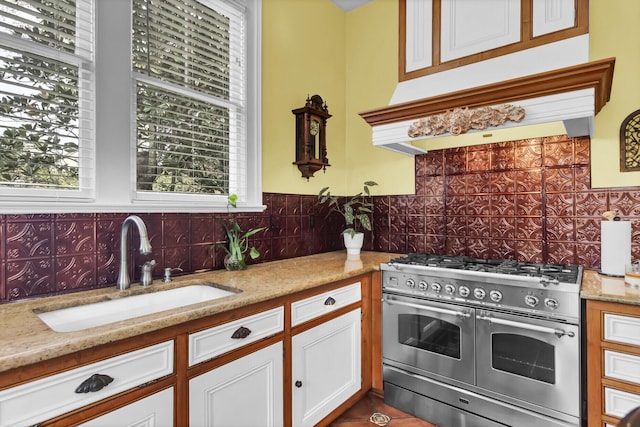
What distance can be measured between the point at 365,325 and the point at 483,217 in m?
1.22

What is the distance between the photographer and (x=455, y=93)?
6.47 ft

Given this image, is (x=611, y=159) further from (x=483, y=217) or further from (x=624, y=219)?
(x=483, y=217)

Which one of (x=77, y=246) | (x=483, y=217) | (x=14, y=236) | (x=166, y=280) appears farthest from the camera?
(x=483, y=217)

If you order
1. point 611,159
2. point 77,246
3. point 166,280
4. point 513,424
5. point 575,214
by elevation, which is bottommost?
point 513,424

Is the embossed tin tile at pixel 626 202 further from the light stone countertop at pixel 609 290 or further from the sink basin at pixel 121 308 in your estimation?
the sink basin at pixel 121 308

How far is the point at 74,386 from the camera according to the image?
1.03 m

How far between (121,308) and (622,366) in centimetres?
235

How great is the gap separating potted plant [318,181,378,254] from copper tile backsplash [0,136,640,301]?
11 centimetres

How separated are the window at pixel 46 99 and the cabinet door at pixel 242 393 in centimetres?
109

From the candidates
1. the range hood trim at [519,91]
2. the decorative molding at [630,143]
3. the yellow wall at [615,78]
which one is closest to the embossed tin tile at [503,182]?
the yellow wall at [615,78]

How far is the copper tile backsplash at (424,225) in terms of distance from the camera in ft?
5.10

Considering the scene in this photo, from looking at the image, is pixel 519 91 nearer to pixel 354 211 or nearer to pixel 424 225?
pixel 424 225

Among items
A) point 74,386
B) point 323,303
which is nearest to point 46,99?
point 74,386

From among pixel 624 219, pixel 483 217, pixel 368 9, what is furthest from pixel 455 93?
pixel 368 9
